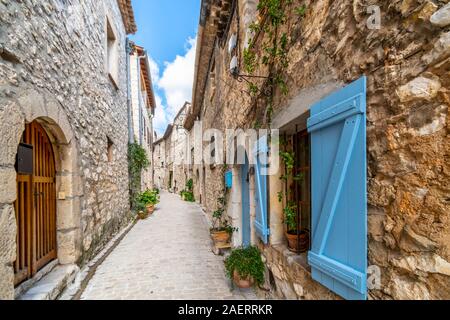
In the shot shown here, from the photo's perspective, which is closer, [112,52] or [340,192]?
[340,192]

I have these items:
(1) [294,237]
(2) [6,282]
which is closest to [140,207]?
(2) [6,282]

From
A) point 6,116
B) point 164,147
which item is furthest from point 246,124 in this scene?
point 164,147

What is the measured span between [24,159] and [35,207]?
2.36 ft

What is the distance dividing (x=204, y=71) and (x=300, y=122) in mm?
6697

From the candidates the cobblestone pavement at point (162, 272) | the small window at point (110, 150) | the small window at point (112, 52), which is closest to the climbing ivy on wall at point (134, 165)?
the small window at point (110, 150)

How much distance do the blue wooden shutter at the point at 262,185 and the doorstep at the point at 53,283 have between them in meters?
2.44

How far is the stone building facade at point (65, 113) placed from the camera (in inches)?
78.2

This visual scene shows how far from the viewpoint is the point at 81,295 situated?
120 inches

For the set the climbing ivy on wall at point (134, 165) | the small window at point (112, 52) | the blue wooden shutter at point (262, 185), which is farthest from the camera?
the climbing ivy on wall at point (134, 165)

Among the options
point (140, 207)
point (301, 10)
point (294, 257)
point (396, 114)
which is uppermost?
point (301, 10)

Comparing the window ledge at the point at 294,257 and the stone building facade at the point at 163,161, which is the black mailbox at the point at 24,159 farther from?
the stone building facade at the point at 163,161

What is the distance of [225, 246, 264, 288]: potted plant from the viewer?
3035 millimetres

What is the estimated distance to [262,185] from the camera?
290cm

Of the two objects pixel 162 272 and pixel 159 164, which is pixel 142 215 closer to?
pixel 162 272
